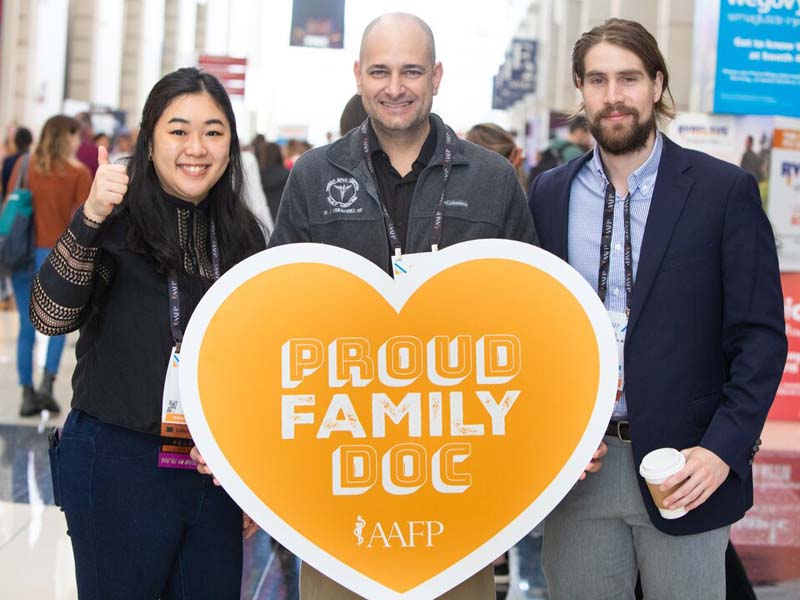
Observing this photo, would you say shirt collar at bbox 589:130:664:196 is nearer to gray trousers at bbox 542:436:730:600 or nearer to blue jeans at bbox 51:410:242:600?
gray trousers at bbox 542:436:730:600

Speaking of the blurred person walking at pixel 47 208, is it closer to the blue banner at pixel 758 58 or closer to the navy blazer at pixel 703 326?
the blue banner at pixel 758 58

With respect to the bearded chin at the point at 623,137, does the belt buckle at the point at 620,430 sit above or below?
below

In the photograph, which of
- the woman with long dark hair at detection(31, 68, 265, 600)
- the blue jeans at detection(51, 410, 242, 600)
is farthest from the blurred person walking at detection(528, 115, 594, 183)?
the blue jeans at detection(51, 410, 242, 600)

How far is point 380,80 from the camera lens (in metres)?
2.35

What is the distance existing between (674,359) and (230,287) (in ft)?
3.16

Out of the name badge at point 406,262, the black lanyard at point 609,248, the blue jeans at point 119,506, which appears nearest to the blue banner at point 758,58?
the black lanyard at point 609,248

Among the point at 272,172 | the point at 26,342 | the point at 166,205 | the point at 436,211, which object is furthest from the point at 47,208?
the point at 436,211

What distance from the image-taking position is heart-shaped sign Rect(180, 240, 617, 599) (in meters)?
2.15

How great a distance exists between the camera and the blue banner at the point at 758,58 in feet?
20.3

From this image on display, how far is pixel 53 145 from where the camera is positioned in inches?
273

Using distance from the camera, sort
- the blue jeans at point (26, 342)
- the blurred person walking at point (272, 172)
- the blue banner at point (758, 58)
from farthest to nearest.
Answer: the blurred person walking at point (272, 172), the blue jeans at point (26, 342), the blue banner at point (758, 58)

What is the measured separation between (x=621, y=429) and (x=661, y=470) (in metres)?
0.26

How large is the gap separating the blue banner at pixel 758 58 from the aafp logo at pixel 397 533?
469cm

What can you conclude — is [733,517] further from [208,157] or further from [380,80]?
[208,157]
